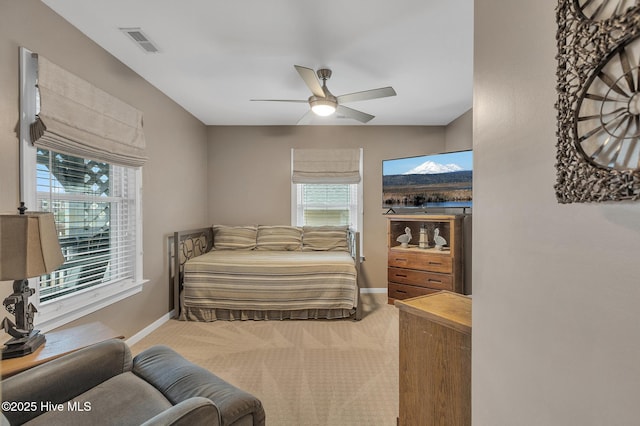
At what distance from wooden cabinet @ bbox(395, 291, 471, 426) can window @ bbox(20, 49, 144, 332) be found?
228 cm

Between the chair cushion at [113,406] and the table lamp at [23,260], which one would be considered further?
the table lamp at [23,260]

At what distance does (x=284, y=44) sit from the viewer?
2299 mm

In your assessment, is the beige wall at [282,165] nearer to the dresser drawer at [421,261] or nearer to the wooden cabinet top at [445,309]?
the dresser drawer at [421,261]

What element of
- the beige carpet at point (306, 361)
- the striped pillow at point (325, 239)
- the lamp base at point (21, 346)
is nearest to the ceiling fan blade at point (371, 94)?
the striped pillow at point (325, 239)

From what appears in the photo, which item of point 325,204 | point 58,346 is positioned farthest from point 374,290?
point 58,346

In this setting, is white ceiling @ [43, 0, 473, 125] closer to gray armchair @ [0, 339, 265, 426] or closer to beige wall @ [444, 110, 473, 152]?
beige wall @ [444, 110, 473, 152]

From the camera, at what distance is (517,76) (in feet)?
2.91

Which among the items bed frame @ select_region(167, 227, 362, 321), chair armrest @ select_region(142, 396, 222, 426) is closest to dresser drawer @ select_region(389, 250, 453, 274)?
bed frame @ select_region(167, 227, 362, 321)

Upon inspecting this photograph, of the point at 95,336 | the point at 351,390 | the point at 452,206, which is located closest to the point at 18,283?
the point at 95,336

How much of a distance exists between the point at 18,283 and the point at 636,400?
2.19 meters

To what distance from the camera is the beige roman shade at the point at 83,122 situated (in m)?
1.84

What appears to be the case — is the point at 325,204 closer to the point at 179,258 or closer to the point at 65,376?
the point at 179,258

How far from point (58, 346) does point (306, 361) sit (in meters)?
1.69

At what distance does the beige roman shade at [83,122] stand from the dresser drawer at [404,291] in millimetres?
3320
